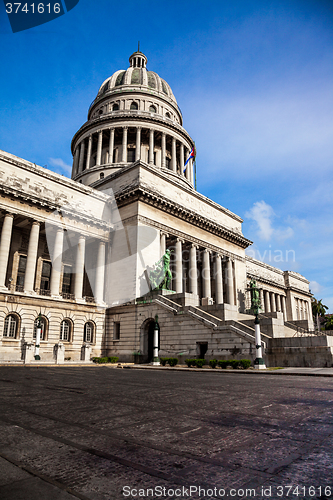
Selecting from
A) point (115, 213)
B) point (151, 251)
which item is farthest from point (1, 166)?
point (151, 251)

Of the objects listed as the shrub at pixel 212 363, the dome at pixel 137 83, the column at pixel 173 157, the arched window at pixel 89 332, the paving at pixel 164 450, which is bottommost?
the paving at pixel 164 450

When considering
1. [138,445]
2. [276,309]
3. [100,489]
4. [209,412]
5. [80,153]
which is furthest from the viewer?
[276,309]

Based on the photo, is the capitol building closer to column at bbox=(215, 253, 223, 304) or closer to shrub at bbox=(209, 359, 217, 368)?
column at bbox=(215, 253, 223, 304)

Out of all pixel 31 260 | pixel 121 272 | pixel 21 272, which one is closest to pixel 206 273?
pixel 121 272

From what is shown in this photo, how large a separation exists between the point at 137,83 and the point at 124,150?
65.4 ft

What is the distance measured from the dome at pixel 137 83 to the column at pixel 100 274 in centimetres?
4266

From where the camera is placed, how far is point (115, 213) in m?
44.2

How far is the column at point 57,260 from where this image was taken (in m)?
36.6

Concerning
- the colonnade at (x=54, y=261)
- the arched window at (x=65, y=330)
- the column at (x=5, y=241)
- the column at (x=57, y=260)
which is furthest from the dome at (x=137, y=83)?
the arched window at (x=65, y=330)

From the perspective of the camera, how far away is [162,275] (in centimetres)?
3747

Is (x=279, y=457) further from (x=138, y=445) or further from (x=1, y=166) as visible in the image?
(x=1, y=166)

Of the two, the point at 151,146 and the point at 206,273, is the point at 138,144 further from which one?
the point at 206,273

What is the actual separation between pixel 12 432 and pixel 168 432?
2.28 meters

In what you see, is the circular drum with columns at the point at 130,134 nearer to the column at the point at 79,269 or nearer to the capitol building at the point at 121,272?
the capitol building at the point at 121,272
